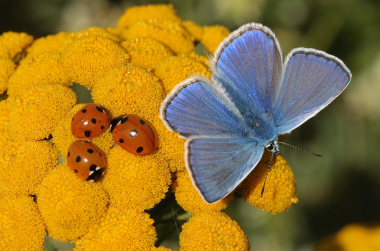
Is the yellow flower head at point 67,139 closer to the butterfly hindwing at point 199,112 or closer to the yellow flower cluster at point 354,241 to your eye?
the butterfly hindwing at point 199,112

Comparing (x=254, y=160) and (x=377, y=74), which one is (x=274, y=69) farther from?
(x=377, y=74)

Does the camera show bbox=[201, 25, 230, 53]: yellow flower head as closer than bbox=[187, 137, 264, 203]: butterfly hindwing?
No

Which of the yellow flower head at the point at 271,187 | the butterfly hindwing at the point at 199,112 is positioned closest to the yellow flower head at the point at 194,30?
the butterfly hindwing at the point at 199,112

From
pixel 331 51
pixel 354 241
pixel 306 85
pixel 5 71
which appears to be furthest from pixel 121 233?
pixel 331 51

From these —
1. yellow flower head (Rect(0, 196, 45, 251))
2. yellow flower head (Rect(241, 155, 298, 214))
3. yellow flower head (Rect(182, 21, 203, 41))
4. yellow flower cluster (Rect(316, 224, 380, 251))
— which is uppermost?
yellow flower head (Rect(182, 21, 203, 41))

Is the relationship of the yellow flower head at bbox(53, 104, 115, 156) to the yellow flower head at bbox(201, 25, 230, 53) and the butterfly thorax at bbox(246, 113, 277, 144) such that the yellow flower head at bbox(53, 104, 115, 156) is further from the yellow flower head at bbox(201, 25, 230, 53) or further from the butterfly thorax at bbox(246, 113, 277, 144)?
the yellow flower head at bbox(201, 25, 230, 53)

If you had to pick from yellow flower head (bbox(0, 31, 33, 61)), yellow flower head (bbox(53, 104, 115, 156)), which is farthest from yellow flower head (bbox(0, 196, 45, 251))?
yellow flower head (bbox(0, 31, 33, 61))

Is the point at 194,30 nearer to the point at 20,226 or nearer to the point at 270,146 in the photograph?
the point at 270,146

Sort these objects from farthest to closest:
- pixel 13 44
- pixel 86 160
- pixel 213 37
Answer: pixel 213 37 → pixel 13 44 → pixel 86 160
